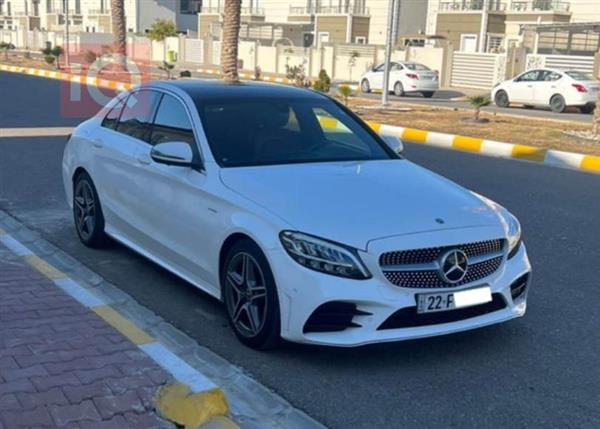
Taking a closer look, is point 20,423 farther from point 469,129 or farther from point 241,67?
point 241,67

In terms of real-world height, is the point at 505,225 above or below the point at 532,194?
above

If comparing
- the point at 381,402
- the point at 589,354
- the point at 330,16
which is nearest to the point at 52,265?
the point at 381,402

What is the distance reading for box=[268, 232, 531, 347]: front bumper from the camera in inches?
151

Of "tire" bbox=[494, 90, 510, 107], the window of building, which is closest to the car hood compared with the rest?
"tire" bbox=[494, 90, 510, 107]

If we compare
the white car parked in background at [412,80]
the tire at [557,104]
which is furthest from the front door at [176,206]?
the white car parked in background at [412,80]

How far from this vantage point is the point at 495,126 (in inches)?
671

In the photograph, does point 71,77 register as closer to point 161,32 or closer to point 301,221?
point 301,221

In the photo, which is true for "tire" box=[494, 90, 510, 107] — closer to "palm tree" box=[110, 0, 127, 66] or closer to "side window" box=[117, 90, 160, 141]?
"palm tree" box=[110, 0, 127, 66]

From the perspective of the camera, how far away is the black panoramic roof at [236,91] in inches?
211

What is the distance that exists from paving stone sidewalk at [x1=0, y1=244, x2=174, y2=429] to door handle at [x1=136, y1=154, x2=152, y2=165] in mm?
1096

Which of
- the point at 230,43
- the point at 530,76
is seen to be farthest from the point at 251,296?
the point at 530,76

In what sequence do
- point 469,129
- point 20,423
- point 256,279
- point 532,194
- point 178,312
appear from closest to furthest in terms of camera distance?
point 20,423 → point 256,279 → point 178,312 → point 532,194 → point 469,129

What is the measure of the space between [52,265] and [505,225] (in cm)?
346

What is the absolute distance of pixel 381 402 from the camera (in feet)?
12.3
